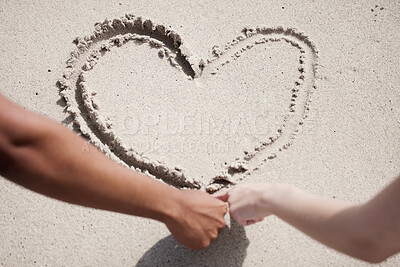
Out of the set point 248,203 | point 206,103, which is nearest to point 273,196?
point 248,203

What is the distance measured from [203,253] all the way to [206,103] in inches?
24.1

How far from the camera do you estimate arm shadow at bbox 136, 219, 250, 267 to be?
52.0 inches

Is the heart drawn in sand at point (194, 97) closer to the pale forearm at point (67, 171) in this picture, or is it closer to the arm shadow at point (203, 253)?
the arm shadow at point (203, 253)

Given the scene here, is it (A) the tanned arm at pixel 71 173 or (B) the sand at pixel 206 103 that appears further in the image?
(B) the sand at pixel 206 103

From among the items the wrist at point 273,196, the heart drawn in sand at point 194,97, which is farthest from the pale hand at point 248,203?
the heart drawn in sand at point 194,97

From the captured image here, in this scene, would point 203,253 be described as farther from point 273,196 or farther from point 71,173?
point 71,173

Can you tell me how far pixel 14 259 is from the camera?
1.34m

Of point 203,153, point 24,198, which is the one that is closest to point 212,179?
point 203,153

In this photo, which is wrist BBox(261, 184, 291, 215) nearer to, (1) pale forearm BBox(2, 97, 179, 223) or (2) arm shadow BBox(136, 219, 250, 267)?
(2) arm shadow BBox(136, 219, 250, 267)

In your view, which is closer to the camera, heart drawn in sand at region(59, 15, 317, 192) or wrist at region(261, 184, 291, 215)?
wrist at region(261, 184, 291, 215)

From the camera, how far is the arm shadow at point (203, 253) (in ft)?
4.33

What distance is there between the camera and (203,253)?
1333 mm

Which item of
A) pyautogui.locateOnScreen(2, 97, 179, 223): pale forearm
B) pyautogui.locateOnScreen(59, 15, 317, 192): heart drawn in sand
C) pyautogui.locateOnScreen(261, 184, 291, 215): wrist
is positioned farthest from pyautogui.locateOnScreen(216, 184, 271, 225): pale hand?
pyautogui.locateOnScreen(2, 97, 179, 223): pale forearm

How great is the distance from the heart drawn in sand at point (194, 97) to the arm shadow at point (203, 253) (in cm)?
20
